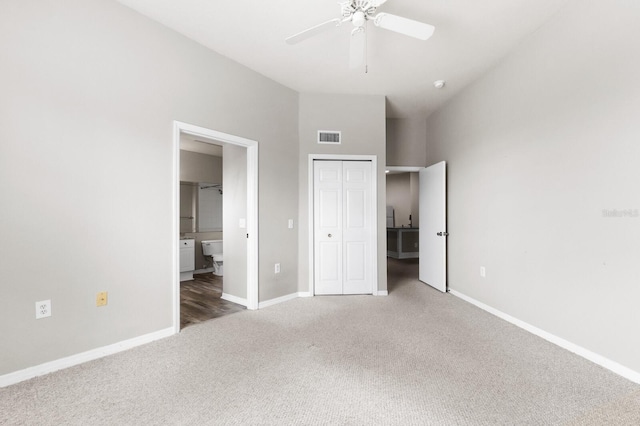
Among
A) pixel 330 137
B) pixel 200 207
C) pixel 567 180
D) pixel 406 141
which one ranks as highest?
pixel 406 141

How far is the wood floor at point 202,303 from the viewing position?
320 centimetres

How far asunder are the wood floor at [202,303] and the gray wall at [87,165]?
55cm

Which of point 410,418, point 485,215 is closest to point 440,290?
point 485,215

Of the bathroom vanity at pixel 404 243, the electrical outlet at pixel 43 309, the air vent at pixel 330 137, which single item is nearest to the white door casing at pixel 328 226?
the air vent at pixel 330 137

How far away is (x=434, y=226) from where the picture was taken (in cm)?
445

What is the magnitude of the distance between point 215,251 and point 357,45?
4.85m

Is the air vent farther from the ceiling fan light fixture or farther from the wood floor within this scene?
the wood floor

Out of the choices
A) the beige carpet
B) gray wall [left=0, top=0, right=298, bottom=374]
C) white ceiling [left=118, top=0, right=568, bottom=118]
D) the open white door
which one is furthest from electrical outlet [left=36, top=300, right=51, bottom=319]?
the open white door

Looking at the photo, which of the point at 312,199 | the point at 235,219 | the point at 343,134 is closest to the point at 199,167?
the point at 235,219

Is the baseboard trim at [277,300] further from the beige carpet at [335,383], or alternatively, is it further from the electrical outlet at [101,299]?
the electrical outlet at [101,299]

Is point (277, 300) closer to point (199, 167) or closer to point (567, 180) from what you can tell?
point (567, 180)

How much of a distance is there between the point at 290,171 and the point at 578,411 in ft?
11.3

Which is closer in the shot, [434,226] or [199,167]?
[434,226]

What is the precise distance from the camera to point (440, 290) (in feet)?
14.0
